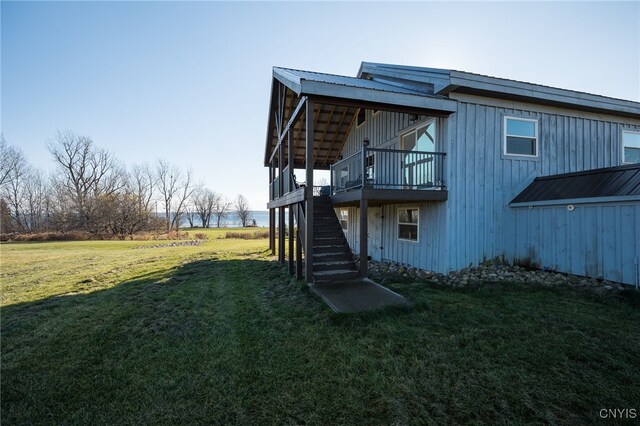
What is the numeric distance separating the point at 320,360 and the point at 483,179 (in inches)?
275

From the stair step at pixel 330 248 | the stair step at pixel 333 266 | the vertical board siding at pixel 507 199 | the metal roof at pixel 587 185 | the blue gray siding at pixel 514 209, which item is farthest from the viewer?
the stair step at pixel 330 248

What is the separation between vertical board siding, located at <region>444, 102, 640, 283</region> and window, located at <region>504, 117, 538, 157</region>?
0.17 metres

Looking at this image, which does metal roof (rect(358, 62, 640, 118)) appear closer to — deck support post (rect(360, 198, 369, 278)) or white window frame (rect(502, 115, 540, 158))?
white window frame (rect(502, 115, 540, 158))

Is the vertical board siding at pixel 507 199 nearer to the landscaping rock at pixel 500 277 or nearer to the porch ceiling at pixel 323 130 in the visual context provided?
the landscaping rock at pixel 500 277

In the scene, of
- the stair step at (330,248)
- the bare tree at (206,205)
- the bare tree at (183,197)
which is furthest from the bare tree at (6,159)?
the stair step at (330,248)

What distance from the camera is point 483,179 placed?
8.12 meters

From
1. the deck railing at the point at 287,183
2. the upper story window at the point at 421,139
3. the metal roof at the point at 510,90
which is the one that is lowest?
the deck railing at the point at 287,183

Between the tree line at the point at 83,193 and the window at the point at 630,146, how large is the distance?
35.7 meters

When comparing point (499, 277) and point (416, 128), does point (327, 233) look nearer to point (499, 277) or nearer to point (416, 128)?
point (416, 128)

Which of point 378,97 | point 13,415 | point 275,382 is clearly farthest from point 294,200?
point 13,415

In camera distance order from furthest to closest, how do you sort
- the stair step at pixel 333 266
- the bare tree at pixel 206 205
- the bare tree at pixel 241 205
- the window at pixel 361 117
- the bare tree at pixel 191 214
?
the bare tree at pixel 241 205
the bare tree at pixel 206 205
the bare tree at pixel 191 214
the window at pixel 361 117
the stair step at pixel 333 266

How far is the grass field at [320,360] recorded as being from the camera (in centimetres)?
262

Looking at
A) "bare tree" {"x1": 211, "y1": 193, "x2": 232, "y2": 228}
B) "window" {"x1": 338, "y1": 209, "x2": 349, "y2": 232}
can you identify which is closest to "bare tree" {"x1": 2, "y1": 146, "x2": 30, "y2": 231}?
"bare tree" {"x1": 211, "y1": 193, "x2": 232, "y2": 228}

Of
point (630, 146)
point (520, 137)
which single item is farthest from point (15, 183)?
point (630, 146)
